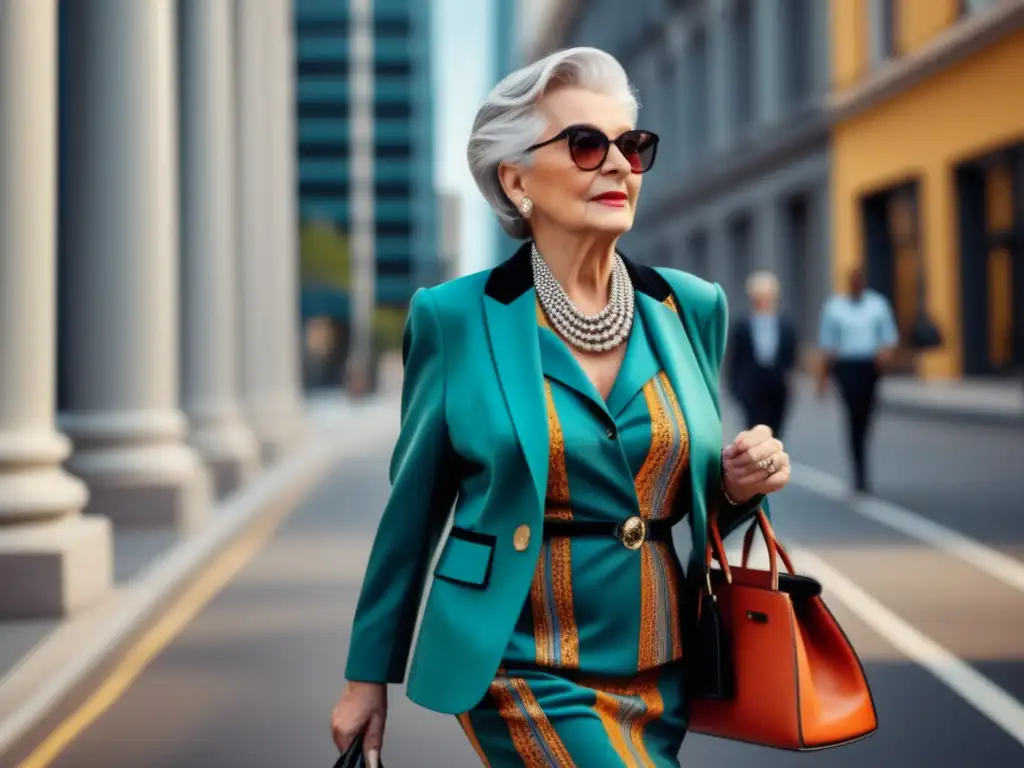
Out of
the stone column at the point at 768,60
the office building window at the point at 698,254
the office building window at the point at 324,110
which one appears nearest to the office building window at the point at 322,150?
the office building window at the point at 324,110

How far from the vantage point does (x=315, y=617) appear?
8.41m

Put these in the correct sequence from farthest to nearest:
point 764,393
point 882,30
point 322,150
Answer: point 322,150 → point 882,30 → point 764,393

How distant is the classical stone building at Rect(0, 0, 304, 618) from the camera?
27.4ft

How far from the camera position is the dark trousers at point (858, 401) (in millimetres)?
14156

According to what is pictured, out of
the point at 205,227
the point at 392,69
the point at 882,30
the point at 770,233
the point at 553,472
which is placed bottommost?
the point at 553,472

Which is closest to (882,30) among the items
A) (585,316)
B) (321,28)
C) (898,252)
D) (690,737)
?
(898,252)

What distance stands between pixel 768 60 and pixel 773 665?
140 feet

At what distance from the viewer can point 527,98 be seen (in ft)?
9.44

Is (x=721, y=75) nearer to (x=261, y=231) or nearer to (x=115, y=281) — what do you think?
(x=261, y=231)

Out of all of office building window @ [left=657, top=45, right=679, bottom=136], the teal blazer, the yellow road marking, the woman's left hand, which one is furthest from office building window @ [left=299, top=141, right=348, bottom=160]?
the woman's left hand

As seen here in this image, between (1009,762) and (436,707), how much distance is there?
309 cm

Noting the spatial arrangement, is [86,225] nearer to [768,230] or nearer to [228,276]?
[228,276]

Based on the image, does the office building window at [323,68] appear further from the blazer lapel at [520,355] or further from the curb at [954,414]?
the blazer lapel at [520,355]

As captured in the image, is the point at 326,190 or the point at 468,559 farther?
the point at 326,190
